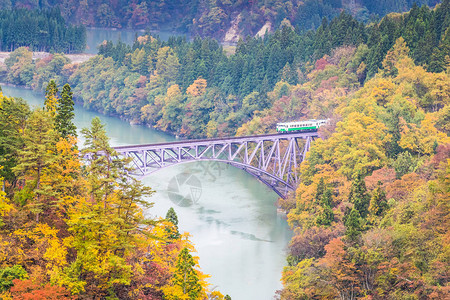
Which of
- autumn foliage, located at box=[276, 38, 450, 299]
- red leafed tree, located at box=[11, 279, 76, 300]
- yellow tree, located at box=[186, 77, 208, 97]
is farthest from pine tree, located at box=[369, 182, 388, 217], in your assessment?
yellow tree, located at box=[186, 77, 208, 97]

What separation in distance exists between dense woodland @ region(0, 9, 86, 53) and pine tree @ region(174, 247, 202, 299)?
113286 mm

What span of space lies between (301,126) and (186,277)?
125ft

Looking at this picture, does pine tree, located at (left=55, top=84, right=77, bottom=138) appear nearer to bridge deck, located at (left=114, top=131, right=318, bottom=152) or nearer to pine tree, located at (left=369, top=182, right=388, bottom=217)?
bridge deck, located at (left=114, top=131, right=318, bottom=152)

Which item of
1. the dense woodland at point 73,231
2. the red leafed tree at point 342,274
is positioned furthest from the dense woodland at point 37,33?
the red leafed tree at point 342,274

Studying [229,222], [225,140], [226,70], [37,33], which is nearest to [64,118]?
[225,140]

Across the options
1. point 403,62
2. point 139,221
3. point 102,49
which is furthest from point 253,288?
point 102,49

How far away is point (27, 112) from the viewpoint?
168 feet

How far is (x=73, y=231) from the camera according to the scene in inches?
1799

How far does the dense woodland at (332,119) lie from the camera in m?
49.0

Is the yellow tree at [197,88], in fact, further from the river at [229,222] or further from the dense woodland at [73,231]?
the dense woodland at [73,231]

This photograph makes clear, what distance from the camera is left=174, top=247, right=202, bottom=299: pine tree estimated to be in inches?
1756

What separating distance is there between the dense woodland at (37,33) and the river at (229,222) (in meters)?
62.3

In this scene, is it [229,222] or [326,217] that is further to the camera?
[229,222]

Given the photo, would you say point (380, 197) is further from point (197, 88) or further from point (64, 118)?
point (197, 88)
